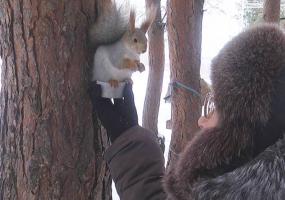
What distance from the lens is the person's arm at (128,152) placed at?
2.83ft

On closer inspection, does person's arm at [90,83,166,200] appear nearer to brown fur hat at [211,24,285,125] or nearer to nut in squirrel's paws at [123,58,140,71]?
nut in squirrel's paws at [123,58,140,71]

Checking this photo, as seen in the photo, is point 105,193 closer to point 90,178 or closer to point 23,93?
point 90,178

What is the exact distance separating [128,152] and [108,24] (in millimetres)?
251

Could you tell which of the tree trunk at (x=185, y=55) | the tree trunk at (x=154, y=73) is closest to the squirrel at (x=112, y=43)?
the tree trunk at (x=185, y=55)

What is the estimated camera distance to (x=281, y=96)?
65cm

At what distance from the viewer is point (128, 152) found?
869 millimetres

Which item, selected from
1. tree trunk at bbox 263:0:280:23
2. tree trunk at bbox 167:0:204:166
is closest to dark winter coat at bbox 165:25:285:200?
tree trunk at bbox 167:0:204:166

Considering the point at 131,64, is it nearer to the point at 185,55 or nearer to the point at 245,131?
the point at 245,131

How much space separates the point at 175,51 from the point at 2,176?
71.8 inches

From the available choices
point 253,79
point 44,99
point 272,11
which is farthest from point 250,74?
point 272,11

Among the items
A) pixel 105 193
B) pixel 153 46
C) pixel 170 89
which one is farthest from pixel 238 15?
pixel 105 193

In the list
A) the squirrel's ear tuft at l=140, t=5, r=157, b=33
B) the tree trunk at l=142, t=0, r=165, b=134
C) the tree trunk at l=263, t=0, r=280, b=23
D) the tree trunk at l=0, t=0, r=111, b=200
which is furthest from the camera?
the tree trunk at l=142, t=0, r=165, b=134

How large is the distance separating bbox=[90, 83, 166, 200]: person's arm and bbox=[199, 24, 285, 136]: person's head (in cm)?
24

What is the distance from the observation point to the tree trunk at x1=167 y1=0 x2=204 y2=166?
256 centimetres
